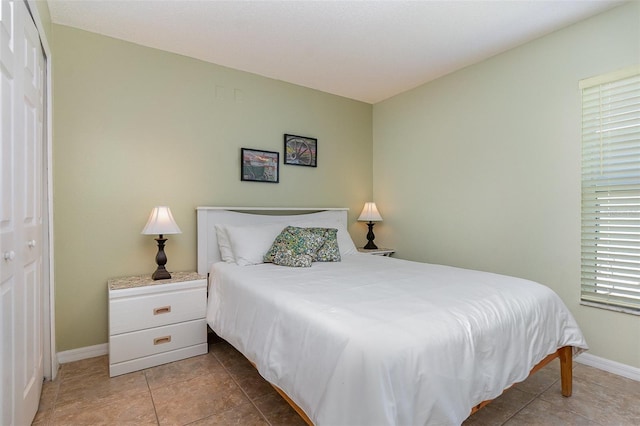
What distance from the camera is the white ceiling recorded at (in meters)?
2.16

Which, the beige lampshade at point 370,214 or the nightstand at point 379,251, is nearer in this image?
the nightstand at point 379,251

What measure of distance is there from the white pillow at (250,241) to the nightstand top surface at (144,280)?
350 mm

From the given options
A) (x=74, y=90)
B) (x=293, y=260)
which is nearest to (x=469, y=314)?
(x=293, y=260)

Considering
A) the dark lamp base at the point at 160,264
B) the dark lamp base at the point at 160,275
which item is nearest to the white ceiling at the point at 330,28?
the dark lamp base at the point at 160,264

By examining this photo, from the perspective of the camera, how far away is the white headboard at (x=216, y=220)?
2811 millimetres

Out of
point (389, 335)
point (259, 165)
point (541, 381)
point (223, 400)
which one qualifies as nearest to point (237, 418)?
point (223, 400)

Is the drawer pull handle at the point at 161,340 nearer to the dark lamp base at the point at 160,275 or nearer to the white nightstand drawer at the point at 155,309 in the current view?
the white nightstand drawer at the point at 155,309

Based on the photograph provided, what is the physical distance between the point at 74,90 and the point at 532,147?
368 centimetres

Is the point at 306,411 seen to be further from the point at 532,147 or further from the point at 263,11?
the point at 532,147

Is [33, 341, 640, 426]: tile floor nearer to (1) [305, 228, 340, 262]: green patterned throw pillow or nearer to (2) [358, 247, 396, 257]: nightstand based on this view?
(1) [305, 228, 340, 262]: green patterned throw pillow

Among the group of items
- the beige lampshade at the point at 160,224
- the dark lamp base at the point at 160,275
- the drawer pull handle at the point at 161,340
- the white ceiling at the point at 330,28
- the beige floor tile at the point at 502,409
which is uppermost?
the white ceiling at the point at 330,28

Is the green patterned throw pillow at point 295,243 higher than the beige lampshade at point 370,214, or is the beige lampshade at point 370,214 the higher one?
the beige lampshade at point 370,214

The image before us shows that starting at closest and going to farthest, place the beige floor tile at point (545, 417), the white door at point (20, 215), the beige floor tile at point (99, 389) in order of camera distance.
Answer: the white door at point (20, 215)
the beige floor tile at point (545, 417)
the beige floor tile at point (99, 389)

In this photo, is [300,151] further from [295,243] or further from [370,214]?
[295,243]
